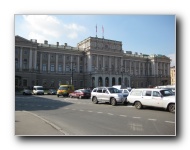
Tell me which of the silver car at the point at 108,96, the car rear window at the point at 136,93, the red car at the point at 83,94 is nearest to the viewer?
the car rear window at the point at 136,93

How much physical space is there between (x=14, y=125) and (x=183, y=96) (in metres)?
4.21

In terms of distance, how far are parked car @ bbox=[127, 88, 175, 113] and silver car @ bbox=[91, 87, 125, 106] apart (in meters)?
1.26

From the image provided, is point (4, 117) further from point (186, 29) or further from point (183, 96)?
point (186, 29)

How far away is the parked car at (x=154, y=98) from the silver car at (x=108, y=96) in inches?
49.5

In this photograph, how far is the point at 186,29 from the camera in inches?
218

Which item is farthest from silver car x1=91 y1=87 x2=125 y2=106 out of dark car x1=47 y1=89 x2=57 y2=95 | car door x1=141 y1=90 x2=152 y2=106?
dark car x1=47 y1=89 x2=57 y2=95

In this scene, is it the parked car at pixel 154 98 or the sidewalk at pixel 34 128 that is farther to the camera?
the parked car at pixel 154 98

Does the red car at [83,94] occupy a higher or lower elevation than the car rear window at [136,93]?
lower

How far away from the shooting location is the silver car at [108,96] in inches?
397

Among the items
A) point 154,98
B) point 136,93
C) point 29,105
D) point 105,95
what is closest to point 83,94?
point 105,95

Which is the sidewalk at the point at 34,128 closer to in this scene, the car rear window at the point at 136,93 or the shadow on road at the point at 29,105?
the shadow on road at the point at 29,105

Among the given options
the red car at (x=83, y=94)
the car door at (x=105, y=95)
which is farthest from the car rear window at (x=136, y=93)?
the red car at (x=83, y=94)

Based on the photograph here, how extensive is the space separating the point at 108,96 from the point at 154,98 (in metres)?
3.21

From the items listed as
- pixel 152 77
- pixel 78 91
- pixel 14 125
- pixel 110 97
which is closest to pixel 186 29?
pixel 152 77
